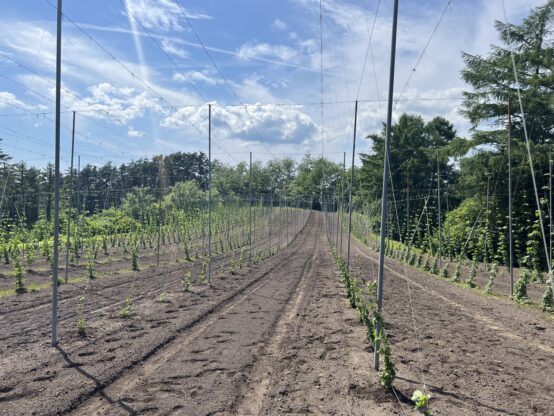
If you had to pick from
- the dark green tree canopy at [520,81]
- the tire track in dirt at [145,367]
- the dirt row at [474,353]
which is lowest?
the tire track in dirt at [145,367]

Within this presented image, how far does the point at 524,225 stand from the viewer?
19219 millimetres

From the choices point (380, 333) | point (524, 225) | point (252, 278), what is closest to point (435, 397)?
point (380, 333)

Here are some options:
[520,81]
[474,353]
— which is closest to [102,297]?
[474,353]

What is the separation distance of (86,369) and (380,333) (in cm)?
383

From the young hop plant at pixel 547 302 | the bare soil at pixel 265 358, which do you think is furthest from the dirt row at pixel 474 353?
the young hop plant at pixel 547 302

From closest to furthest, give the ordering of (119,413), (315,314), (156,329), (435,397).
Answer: (119,413) → (435,397) → (156,329) → (315,314)

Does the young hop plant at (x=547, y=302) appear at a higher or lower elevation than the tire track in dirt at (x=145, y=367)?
higher

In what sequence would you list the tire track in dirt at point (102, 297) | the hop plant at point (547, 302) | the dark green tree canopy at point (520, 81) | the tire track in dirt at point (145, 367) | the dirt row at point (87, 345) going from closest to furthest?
the tire track in dirt at point (145, 367), the dirt row at point (87, 345), the tire track in dirt at point (102, 297), the hop plant at point (547, 302), the dark green tree canopy at point (520, 81)

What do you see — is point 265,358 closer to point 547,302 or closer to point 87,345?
point 87,345

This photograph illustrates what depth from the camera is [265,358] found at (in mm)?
6336

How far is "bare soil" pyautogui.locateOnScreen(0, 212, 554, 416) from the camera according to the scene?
15.5ft

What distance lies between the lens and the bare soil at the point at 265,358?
4.72m

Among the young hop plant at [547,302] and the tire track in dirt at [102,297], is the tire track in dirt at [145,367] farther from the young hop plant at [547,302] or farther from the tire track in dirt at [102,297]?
the young hop plant at [547,302]

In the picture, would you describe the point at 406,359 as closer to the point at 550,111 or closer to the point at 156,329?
the point at 156,329
